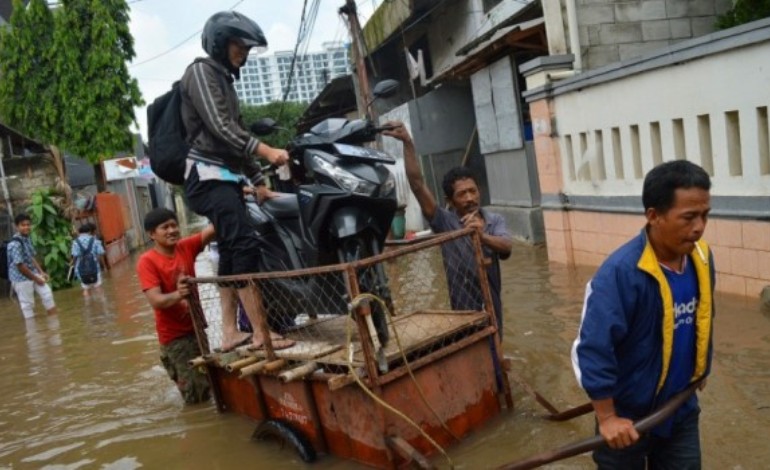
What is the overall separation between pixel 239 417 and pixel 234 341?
0.65 m

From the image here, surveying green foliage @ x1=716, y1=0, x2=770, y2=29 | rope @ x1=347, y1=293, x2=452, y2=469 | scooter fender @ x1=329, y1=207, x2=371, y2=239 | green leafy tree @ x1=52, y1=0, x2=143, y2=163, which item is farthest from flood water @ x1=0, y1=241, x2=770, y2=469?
green leafy tree @ x1=52, y1=0, x2=143, y2=163

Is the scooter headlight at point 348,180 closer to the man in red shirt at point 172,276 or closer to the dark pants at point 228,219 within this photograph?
the dark pants at point 228,219

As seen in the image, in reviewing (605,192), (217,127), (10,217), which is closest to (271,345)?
(217,127)

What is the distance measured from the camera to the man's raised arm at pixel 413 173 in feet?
12.8

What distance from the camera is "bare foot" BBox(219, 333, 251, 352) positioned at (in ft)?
14.0

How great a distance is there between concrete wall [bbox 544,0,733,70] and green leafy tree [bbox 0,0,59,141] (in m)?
16.5

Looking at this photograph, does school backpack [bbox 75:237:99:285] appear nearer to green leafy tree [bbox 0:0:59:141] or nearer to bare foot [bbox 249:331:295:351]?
green leafy tree [bbox 0:0:59:141]

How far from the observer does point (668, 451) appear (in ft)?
8.06

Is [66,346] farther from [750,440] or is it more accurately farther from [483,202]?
[483,202]

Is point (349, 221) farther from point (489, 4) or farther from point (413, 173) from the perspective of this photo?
point (489, 4)

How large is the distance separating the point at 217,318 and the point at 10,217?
12711 mm

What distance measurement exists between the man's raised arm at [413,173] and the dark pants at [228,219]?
1.01m

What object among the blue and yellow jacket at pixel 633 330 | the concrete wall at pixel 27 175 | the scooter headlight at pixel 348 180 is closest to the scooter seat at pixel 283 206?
the scooter headlight at pixel 348 180

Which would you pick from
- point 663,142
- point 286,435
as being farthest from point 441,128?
point 286,435
